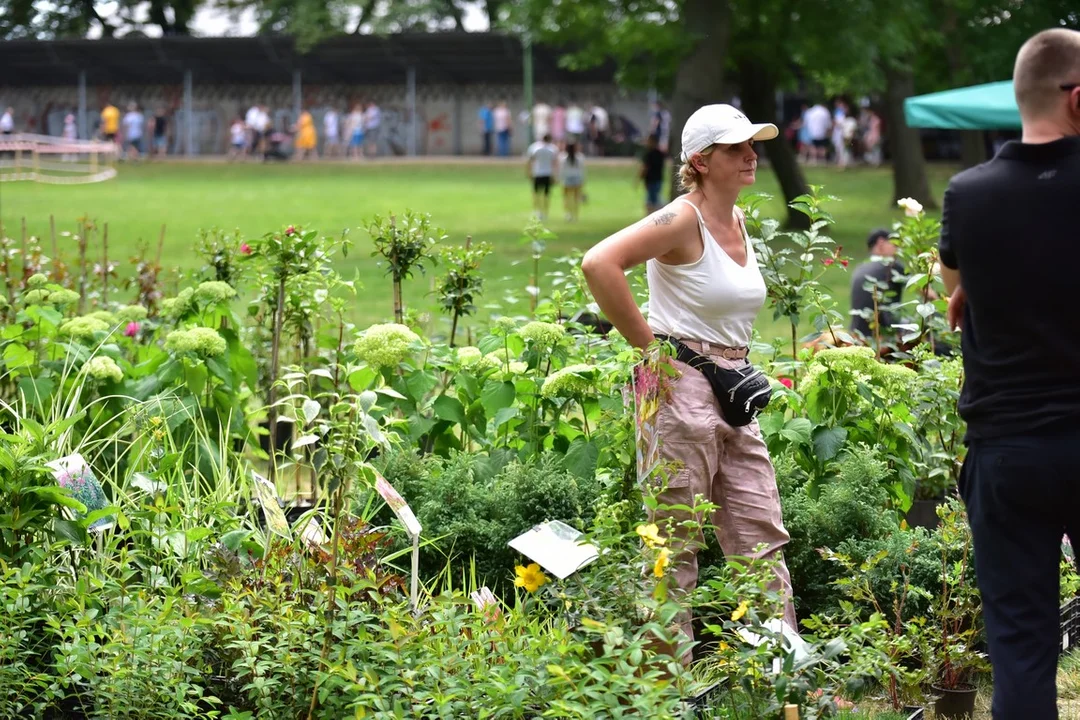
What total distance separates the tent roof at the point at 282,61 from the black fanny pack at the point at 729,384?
123 feet

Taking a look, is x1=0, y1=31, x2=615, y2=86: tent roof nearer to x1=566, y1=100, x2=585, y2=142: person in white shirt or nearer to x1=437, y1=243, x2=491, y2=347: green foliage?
x1=566, y1=100, x2=585, y2=142: person in white shirt

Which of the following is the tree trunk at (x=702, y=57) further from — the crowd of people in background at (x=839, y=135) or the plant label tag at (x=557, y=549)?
the crowd of people in background at (x=839, y=135)

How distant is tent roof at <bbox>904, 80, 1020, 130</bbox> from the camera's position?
44.0 ft

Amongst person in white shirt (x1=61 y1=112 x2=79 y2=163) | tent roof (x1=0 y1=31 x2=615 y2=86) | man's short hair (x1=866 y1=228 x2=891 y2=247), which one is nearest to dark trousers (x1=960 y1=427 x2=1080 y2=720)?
man's short hair (x1=866 y1=228 x2=891 y2=247)

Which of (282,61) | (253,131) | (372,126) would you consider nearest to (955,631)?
(372,126)

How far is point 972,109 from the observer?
1370cm

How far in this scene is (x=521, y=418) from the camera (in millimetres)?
4930

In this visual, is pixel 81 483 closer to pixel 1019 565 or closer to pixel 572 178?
pixel 1019 565

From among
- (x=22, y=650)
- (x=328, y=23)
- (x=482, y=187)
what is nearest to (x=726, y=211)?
(x=22, y=650)

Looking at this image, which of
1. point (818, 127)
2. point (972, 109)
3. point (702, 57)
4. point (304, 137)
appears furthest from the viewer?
point (304, 137)

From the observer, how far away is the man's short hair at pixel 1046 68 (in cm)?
264

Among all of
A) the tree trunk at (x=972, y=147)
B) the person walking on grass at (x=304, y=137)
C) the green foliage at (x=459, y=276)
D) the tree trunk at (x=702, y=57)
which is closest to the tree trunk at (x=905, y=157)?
the tree trunk at (x=972, y=147)

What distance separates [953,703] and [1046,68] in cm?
190

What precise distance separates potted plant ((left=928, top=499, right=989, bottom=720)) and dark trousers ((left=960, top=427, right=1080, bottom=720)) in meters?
1.01
